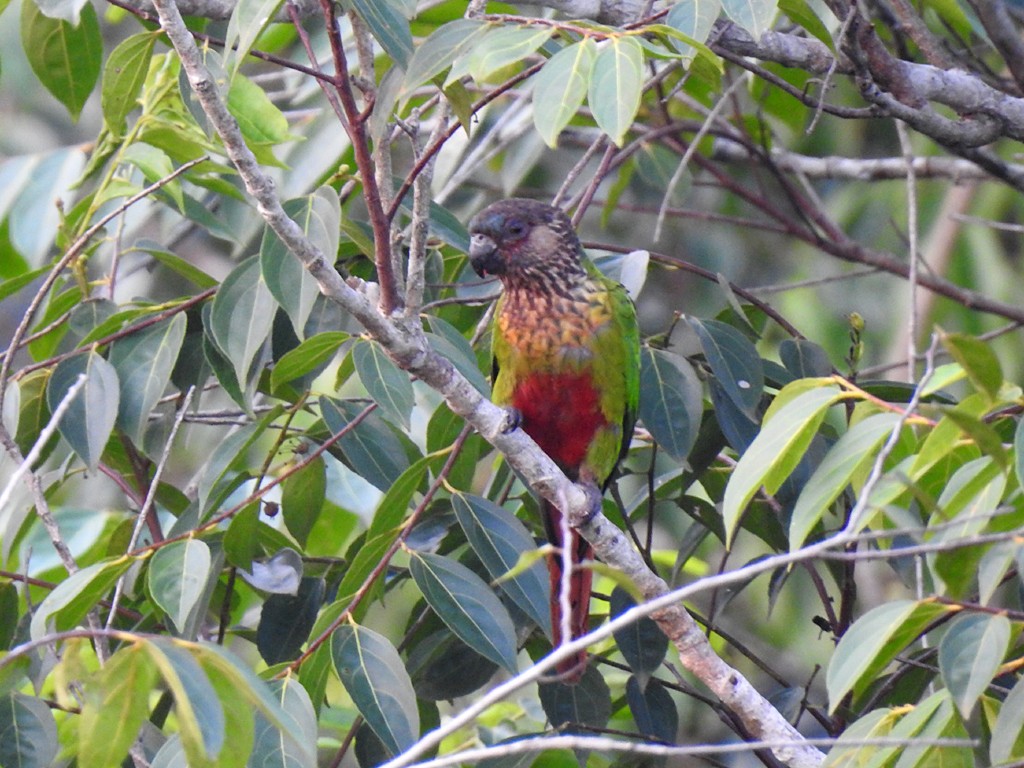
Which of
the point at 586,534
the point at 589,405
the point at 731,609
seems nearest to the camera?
the point at 586,534

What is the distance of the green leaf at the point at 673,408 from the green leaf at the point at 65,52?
1573mm

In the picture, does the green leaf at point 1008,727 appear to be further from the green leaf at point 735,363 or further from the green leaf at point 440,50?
the green leaf at point 440,50

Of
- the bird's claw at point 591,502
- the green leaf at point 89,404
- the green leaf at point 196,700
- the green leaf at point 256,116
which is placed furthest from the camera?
the green leaf at point 256,116

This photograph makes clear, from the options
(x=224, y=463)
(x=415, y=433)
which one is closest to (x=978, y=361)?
(x=224, y=463)

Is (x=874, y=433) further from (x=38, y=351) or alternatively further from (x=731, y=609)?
(x=731, y=609)

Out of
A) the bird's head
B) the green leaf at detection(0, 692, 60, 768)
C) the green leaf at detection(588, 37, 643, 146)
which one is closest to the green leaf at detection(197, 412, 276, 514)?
the green leaf at detection(0, 692, 60, 768)

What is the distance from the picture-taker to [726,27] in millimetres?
2701

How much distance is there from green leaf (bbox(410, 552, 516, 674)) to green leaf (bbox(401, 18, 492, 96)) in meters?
0.89

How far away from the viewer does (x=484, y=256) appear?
313 centimetres

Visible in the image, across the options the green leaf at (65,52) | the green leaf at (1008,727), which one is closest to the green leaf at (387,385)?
the green leaf at (1008,727)

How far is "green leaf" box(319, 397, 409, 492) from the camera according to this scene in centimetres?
259

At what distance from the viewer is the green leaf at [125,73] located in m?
2.43

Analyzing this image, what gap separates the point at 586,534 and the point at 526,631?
1.11 ft

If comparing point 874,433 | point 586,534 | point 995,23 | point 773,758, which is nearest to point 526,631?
point 586,534
